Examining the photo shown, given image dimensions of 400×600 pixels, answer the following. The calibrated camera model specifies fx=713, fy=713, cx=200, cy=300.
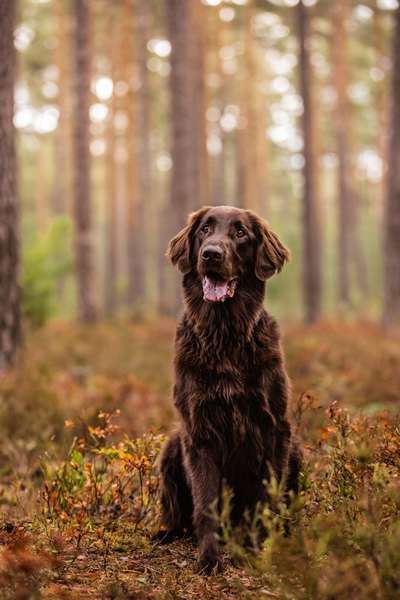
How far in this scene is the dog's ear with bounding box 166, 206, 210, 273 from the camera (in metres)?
4.28

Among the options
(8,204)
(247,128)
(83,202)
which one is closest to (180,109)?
(83,202)

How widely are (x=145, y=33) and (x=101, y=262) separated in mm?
38530

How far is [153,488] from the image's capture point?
15.3ft

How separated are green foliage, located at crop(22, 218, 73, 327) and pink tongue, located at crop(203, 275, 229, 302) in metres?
8.66

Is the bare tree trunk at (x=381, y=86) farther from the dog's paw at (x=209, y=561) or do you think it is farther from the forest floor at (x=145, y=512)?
the dog's paw at (x=209, y=561)

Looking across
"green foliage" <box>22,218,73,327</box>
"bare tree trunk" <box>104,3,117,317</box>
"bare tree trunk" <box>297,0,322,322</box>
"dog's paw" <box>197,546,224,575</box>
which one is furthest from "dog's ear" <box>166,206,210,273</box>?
"bare tree trunk" <box>104,3,117,317</box>

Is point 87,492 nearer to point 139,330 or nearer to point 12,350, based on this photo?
point 12,350

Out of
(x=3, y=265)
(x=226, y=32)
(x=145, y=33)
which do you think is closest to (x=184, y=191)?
(x=3, y=265)

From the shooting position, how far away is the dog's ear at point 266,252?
417 centimetres

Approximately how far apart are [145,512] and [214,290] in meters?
1.63

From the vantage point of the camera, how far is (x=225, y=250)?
3949 millimetres

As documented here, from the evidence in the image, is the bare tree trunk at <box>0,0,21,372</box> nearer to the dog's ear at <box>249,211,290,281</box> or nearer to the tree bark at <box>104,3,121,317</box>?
the dog's ear at <box>249,211,290,281</box>

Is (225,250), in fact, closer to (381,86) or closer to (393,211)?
(393,211)

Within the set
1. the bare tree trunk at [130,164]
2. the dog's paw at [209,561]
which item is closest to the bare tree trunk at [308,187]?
the bare tree trunk at [130,164]
